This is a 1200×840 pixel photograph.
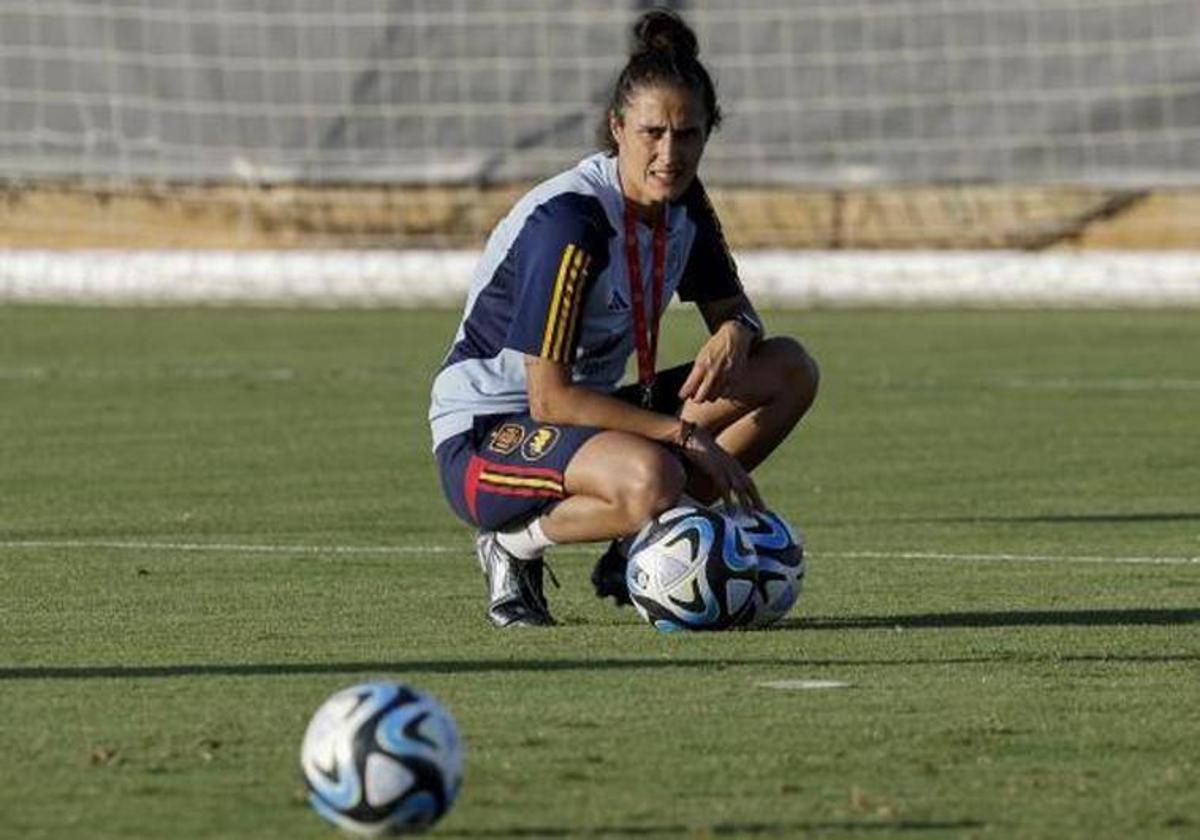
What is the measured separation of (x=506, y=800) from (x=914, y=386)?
13.0m

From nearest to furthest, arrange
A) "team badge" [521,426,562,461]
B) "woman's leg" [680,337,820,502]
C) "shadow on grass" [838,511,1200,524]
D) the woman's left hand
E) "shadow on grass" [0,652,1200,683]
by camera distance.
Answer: "shadow on grass" [0,652,1200,683] < "team badge" [521,426,562,461] < the woman's left hand < "woman's leg" [680,337,820,502] < "shadow on grass" [838,511,1200,524]

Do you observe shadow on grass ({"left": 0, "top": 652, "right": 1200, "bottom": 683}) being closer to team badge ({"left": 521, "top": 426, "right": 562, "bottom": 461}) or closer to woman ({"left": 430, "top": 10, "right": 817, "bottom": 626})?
woman ({"left": 430, "top": 10, "right": 817, "bottom": 626})

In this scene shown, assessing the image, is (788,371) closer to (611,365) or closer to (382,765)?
(611,365)

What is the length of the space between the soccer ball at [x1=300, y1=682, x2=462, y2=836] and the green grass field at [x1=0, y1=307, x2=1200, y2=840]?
0.14 metres

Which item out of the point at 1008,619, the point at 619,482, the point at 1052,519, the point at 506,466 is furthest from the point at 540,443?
the point at 1052,519

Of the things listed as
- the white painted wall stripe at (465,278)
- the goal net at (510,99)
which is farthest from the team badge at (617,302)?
the goal net at (510,99)

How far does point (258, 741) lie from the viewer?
7141 millimetres

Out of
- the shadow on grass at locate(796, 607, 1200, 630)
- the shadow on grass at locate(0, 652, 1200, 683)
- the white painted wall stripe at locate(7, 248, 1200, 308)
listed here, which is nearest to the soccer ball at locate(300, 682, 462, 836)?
the shadow on grass at locate(0, 652, 1200, 683)

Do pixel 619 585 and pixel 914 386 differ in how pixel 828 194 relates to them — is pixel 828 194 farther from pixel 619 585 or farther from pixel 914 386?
pixel 619 585

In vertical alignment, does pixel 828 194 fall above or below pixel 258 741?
below

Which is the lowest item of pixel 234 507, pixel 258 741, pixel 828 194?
pixel 828 194

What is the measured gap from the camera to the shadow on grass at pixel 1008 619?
366 inches

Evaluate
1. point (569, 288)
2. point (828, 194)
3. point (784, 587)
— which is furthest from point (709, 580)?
point (828, 194)

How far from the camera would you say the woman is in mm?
9273
